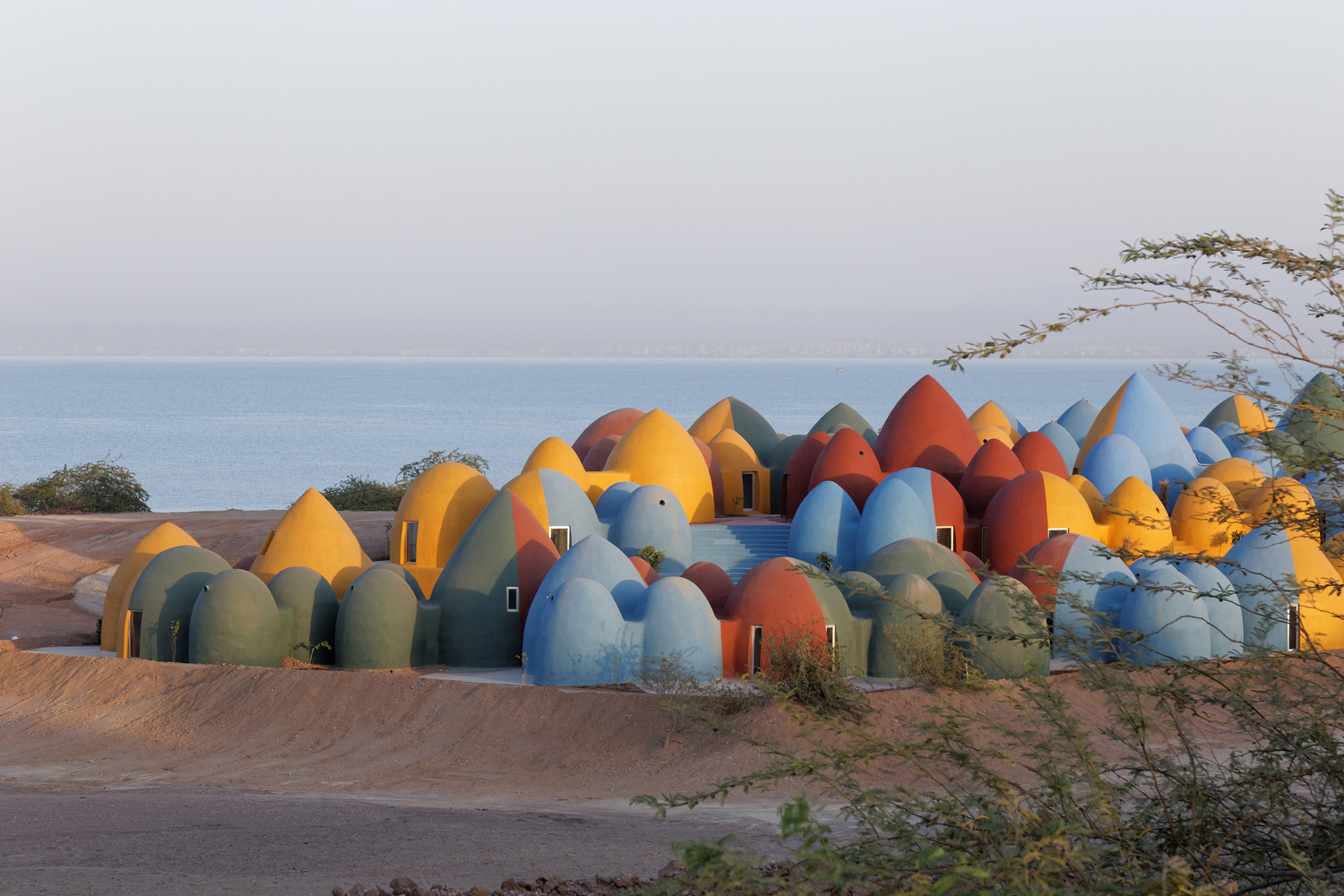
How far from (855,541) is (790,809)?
Answer: 19.1 m

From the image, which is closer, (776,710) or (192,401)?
(776,710)

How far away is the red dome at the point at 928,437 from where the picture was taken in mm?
26203

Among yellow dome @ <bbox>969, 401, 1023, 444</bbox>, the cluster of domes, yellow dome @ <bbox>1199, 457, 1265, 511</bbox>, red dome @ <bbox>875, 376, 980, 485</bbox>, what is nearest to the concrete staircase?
the cluster of domes

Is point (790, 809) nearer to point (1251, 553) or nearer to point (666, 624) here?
point (666, 624)

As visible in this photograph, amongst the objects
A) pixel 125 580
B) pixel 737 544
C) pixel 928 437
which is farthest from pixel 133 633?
pixel 928 437

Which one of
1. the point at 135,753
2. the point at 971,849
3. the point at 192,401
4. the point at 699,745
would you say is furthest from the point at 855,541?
the point at 192,401

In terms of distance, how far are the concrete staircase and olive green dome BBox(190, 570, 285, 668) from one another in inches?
324

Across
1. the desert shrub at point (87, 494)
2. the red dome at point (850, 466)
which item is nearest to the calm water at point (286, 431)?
the desert shrub at point (87, 494)

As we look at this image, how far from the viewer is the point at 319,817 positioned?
1262 cm

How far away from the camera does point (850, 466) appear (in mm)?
25406

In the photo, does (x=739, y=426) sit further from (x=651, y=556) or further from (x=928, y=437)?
(x=651, y=556)

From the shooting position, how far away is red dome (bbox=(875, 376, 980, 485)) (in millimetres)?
26203

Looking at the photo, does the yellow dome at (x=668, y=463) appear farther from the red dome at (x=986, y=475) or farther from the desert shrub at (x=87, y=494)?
the desert shrub at (x=87, y=494)

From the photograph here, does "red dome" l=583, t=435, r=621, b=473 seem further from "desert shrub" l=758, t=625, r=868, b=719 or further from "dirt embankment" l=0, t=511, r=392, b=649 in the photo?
"desert shrub" l=758, t=625, r=868, b=719
